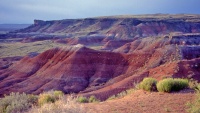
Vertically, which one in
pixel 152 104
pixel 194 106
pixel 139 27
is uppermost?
pixel 194 106

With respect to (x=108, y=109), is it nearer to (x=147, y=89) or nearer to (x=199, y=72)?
(x=147, y=89)

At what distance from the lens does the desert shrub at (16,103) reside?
13.6 meters

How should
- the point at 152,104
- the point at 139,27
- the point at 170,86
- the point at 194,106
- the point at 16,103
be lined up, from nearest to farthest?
1. the point at 194,106
2. the point at 152,104
3. the point at 16,103
4. the point at 170,86
5. the point at 139,27

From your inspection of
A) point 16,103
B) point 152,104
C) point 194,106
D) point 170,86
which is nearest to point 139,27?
point 170,86

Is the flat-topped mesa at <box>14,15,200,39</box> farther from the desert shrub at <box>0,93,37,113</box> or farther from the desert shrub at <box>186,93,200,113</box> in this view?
the desert shrub at <box>186,93,200,113</box>

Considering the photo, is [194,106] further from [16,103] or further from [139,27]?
[139,27]

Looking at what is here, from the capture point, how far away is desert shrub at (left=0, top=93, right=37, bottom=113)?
13585mm

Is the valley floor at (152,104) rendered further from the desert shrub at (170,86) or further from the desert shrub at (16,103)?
the desert shrub at (16,103)

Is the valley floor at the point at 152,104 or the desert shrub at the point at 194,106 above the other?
the desert shrub at the point at 194,106

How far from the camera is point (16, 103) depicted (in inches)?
548

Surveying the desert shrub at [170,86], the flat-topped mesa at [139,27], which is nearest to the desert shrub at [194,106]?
the desert shrub at [170,86]

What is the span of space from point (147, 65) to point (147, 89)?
29.4 m

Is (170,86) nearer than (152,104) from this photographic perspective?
No

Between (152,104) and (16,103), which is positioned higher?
(152,104)
